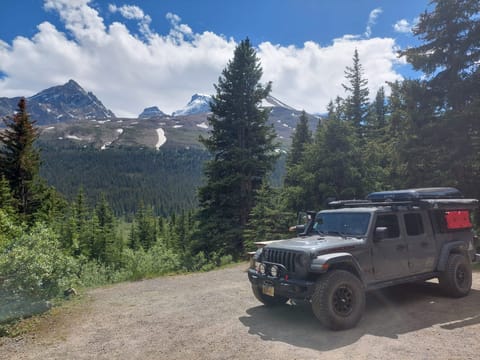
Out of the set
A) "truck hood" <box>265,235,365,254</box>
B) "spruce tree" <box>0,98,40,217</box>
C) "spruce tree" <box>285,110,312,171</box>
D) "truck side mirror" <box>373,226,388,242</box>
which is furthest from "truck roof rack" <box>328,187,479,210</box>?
"spruce tree" <box>285,110,312,171</box>

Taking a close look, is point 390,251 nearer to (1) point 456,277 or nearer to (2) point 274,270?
(1) point 456,277

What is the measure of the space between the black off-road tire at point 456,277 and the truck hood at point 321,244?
2495 mm

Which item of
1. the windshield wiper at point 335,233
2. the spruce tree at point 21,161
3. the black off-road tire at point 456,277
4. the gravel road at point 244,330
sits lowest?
the gravel road at point 244,330

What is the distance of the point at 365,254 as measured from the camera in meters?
6.44

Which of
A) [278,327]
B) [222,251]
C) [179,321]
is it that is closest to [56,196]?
[222,251]

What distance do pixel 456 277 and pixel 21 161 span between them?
22.2 meters

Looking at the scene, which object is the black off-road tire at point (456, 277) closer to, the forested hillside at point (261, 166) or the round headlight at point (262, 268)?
the forested hillside at point (261, 166)

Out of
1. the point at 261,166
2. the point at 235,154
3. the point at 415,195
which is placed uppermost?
the point at 235,154

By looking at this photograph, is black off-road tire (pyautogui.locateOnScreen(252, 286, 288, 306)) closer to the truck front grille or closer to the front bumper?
the front bumper

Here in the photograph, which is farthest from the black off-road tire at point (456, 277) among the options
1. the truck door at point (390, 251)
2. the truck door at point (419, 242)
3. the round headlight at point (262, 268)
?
the round headlight at point (262, 268)

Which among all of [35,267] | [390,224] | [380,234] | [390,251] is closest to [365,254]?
[380,234]

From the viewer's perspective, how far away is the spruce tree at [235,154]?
18.3m

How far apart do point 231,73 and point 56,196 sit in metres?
13.6

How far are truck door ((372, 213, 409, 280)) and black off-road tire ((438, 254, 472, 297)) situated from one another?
1.18 metres
